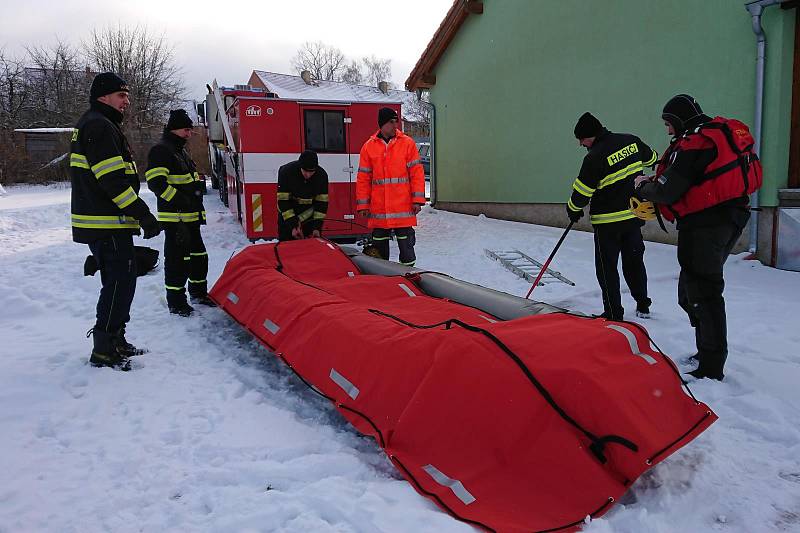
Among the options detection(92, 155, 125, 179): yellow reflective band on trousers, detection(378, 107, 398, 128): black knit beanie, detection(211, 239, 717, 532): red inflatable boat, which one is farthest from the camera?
detection(378, 107, 398, 128): black knit beanie

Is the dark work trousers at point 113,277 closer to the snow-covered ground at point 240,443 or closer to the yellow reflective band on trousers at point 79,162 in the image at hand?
the snow-covered ground at point 240,443

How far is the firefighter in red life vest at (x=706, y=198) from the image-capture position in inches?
127

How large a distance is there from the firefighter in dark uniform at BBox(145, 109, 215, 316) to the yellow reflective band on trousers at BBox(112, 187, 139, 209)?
1.29m

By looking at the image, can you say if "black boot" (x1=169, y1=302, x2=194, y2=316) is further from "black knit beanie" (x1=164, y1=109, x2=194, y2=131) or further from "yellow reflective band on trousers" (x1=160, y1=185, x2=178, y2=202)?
"black knit beanie" (x1=164, y1=109, x2=194, y2=131)

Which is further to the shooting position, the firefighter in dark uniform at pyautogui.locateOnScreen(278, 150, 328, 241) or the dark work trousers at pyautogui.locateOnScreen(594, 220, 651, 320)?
the firefighter in dark uniform at pyautogui.locateOnScreen(278, 150, 328, 241)

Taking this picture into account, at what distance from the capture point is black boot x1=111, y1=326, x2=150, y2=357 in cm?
379

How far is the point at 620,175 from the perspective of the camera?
437 cm

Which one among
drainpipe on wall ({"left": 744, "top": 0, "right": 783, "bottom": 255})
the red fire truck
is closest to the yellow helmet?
drainpipe on wall ({"left": 744, "top": 0, "right": 783, "bottom": 255})

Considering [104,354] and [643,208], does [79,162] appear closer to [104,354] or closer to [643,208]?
[104,354]

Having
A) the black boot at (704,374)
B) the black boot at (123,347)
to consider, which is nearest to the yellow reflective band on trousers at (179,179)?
the black boot at (123,347)

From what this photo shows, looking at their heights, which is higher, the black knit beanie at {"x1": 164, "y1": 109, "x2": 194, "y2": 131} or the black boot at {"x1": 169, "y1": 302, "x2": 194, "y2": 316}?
the black knit beanie at {"x1": 164, "y1": 109, "x2": 194, "y2": 131}

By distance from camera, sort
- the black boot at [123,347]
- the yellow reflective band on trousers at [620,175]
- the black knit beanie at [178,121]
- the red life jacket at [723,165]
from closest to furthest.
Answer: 1. the red life jacket at [723,165]
2. the black boot at [123,347]
3. the yellow reflective band on trousers at [620,175]
4. the black knit beanie at [178,121]

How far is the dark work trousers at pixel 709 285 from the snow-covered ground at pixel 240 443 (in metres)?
0.18

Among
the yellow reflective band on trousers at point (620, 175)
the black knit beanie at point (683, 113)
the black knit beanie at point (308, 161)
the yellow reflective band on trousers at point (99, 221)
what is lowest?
the yellow reflective band on trousers at point (99, 221)
